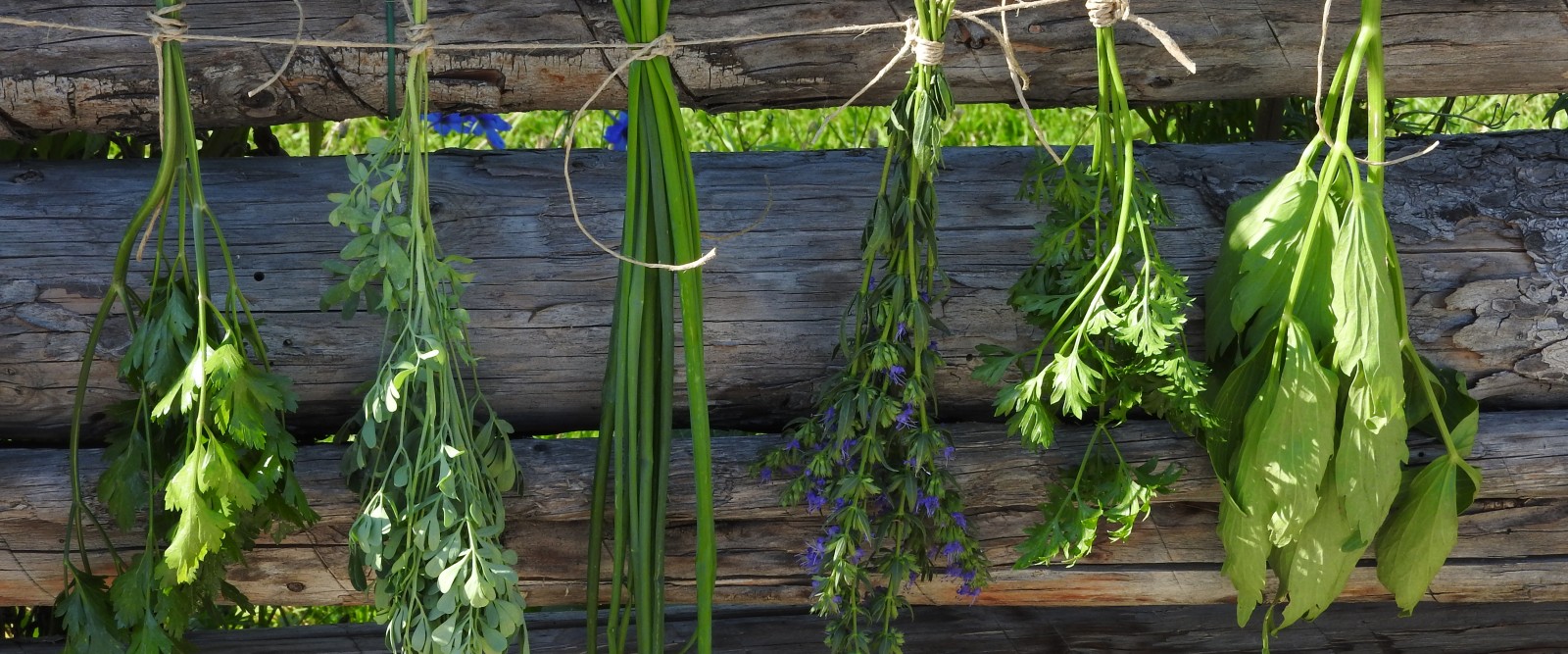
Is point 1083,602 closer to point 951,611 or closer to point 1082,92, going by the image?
point 951,611

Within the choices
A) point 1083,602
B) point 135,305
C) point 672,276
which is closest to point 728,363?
point 672,276

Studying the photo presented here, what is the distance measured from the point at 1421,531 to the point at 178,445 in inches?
49.9

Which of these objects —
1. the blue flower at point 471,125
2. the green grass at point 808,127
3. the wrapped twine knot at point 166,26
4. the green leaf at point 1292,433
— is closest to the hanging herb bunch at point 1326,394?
the green leaf at point 1292,433

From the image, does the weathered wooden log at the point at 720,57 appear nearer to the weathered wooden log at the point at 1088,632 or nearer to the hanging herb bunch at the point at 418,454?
the hanging herb bunch at the point at 418,454

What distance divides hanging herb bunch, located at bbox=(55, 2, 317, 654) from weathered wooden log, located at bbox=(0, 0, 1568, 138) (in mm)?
236

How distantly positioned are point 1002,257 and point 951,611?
0.55 meters

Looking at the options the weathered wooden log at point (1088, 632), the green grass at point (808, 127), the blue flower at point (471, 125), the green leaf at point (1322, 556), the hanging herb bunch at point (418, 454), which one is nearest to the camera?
the hanging herb bunch at point (418, 454)

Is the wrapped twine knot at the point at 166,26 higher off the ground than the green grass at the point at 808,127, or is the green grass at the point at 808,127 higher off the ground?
the wrapped twine knot at the point at 166,26

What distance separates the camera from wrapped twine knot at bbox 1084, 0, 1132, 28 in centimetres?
114

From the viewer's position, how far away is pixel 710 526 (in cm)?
126

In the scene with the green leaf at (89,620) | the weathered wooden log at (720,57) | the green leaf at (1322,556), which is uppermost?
the weathered wooden log at (720,57)

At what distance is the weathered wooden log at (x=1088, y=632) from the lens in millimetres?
1718

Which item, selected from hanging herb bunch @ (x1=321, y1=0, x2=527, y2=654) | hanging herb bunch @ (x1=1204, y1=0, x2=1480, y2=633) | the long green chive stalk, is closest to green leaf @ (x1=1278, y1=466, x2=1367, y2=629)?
hanging herb bunch @ (x1=1204, y1=0, x2=1480, y2=633)

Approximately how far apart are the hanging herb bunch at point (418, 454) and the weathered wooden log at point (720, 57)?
10.8 inches
